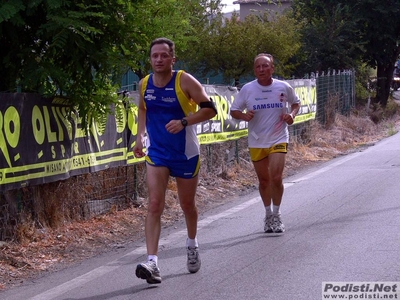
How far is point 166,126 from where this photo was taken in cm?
630

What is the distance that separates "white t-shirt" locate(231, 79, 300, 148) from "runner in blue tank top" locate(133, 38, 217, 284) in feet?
7.15

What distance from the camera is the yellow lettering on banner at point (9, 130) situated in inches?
293

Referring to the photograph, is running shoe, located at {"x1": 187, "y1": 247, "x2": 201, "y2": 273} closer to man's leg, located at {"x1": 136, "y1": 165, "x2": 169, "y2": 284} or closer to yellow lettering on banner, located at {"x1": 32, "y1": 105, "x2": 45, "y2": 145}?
man's leg, located at {"x1": 136, "y1": 165, "x2": 169, "y2": 284}

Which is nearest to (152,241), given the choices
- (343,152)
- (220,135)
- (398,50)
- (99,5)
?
(99,5)

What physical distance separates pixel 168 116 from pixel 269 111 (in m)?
2.45

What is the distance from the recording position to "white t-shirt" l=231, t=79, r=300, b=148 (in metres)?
8.62

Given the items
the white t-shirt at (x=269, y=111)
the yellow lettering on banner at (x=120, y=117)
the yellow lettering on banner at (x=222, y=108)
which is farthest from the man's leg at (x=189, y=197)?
the yellow lettering on banner at (x=222, y=108)

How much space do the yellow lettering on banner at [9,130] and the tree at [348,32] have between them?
23.8m

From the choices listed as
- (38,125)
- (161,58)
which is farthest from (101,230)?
(161,58)

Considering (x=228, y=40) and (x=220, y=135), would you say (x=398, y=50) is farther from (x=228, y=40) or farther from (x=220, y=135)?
(x=220, y=135)

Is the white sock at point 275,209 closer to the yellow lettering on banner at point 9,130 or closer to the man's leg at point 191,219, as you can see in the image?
the man's leg at point 191,219

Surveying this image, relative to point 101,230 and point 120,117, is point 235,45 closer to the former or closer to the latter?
point 120,117

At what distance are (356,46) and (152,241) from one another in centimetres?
2548

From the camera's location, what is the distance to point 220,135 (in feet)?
45.0
